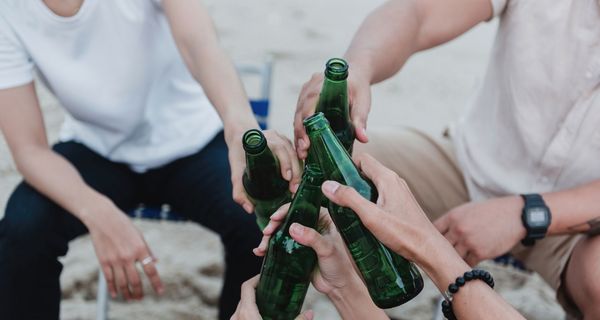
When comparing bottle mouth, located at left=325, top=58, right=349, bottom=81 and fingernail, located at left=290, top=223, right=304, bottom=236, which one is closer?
fingernail, located at left=290, top=223, right=304, bottom=236

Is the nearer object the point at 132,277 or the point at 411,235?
the point at 411,235

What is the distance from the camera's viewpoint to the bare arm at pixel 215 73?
1779 millimetres

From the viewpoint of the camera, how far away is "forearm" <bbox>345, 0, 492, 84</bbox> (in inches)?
80.0

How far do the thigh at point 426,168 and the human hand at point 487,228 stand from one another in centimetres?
30

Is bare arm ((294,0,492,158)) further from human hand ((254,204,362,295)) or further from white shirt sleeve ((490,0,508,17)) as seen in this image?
human hand ((254,204,362,295))

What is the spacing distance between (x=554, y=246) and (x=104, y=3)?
141 cm

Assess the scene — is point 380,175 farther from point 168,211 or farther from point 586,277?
point 168,211

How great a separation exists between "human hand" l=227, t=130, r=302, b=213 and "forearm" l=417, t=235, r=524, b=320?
13.8 inches

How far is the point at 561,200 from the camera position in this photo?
6.38 ft

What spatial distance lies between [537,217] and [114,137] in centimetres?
121

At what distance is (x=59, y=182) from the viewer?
1994mm

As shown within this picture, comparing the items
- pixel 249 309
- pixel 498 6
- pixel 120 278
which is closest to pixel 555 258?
pixel 498 6

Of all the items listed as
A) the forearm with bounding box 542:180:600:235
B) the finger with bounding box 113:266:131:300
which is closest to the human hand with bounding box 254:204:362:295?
the finger with bounding box 113:266:131:300

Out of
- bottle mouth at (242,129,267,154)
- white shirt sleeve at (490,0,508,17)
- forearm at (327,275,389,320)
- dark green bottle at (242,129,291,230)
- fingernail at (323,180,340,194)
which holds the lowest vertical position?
forearm at (327,275,389,320)
